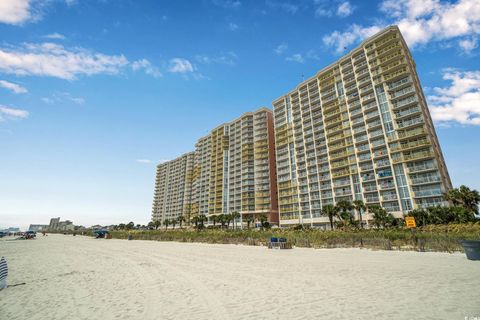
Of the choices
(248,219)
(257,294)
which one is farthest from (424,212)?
(248,219)

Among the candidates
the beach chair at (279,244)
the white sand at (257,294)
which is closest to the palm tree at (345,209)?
the beach chair at (279,244)

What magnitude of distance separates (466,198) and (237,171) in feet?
238

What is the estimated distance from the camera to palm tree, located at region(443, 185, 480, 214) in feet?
136

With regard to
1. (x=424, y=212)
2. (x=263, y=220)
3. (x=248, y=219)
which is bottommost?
(x=424, y=212)

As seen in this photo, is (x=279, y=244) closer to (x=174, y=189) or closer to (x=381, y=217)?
(x=381, y=217)

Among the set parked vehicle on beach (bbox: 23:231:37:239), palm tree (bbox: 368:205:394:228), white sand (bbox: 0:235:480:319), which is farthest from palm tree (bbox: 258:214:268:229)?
white sand (bbox: 0:235:480:319)

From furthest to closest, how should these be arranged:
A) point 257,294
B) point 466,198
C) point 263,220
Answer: point 263,220
point 466,198
point 257,294

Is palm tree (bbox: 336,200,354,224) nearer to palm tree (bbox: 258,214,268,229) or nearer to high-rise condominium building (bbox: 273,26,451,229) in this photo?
high-rise condominium building (bbox: 273,26,451,229)

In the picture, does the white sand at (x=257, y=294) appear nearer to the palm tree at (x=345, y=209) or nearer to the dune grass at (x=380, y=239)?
the dune grass at (x=380, y=239)

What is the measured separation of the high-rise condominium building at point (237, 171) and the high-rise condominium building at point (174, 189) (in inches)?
48.8

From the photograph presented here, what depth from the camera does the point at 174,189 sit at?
5630 inches

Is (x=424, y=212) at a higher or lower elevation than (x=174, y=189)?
lower

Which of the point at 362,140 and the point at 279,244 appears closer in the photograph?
the point at 279,244

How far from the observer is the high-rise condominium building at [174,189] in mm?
132750
